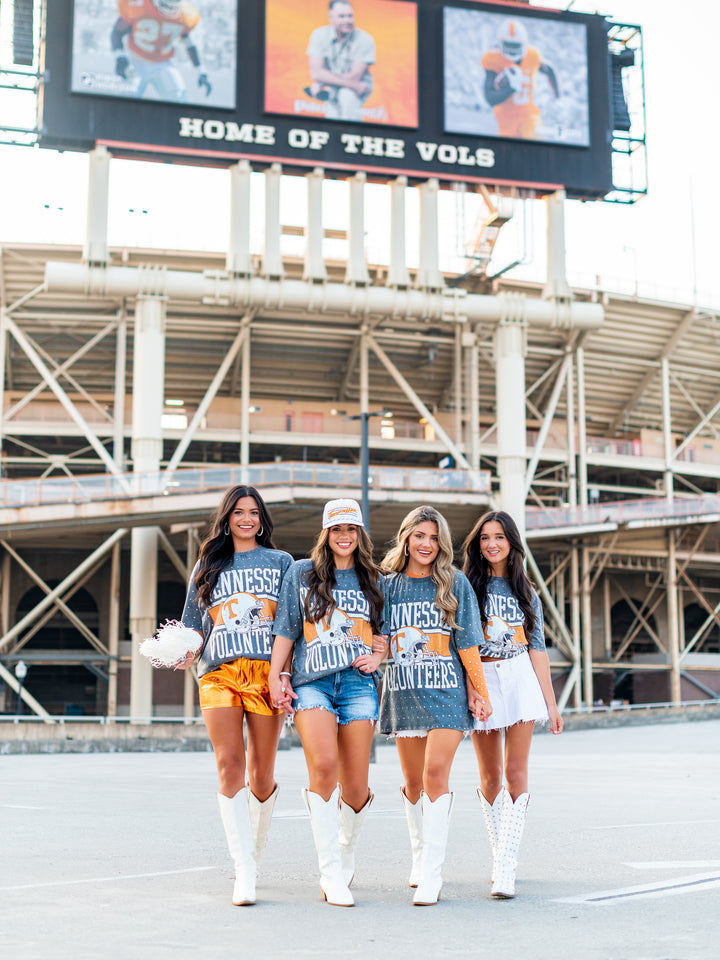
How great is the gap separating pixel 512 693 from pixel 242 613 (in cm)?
152

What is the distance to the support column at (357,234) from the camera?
3925 centimetres

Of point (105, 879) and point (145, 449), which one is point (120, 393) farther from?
point (105, 879)

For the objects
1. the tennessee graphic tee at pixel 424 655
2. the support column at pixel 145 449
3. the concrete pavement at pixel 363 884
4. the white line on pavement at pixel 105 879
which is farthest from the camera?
the support column at pixel 145 449

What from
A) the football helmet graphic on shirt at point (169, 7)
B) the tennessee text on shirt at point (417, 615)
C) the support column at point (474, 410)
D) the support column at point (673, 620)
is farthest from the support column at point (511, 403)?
the tennessee text on shirt at point (417, 615)

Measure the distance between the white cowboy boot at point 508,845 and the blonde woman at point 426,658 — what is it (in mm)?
408

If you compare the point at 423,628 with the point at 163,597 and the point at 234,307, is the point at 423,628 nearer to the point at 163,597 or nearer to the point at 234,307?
the point at 234,307

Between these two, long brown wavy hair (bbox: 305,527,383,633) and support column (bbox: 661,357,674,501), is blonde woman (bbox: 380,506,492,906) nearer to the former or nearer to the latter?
long brown wavy hair (bbox: 305,527,383,633)

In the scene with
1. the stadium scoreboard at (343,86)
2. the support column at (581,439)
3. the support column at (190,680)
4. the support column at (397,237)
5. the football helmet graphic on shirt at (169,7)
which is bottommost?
the support column at (190,680)

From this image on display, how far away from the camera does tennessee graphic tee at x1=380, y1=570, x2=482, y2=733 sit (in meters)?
6.21

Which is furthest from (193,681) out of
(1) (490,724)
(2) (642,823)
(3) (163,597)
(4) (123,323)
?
(1) (490,724)

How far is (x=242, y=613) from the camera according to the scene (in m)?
6.22

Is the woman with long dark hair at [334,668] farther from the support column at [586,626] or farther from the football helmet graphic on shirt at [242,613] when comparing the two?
the support column at [586,626]

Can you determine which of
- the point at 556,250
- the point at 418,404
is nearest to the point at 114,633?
the point at 418,404

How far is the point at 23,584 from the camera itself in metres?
47.4
